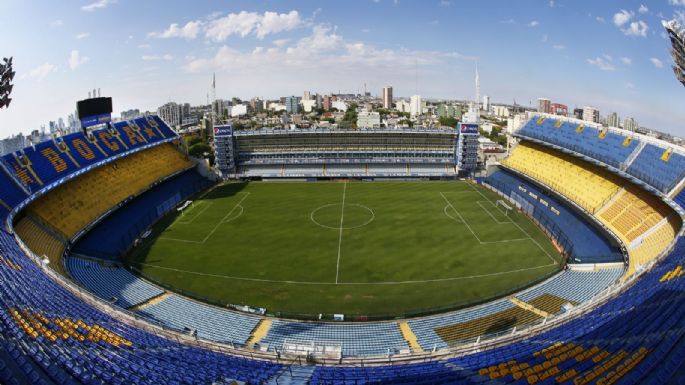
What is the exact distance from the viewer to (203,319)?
2845cm

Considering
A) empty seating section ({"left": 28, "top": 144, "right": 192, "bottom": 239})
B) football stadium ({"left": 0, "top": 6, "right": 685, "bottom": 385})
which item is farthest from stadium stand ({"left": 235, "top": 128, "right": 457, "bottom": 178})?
empty seating section ({"left": 28, "top": 144, "right": 192, "bottom": 239})

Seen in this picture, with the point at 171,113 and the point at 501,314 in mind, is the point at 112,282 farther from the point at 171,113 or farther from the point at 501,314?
the point at 171,113

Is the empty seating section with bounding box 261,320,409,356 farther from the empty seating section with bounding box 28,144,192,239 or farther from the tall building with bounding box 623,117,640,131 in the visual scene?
the tall building with bounding box 623,117,640,131

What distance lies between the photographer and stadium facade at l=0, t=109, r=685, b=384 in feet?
58.5

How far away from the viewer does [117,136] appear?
57688 millimetres

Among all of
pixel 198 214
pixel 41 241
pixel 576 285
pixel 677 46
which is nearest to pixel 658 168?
pixel 576 285

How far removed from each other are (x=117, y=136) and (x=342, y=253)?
4001cm

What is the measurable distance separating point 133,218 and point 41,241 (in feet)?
39.8

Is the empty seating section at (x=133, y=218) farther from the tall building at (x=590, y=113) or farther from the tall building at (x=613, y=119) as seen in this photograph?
Answer: the tall building at (x=590, y=113)

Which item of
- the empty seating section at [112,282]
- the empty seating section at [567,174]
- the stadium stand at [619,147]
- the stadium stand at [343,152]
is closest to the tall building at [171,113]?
the stadium stand at [343,152]

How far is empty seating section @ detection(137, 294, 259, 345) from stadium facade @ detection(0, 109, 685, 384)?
15cm

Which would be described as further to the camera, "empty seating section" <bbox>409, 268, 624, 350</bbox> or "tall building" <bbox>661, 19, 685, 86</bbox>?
"empty seating section" <bbox>409, 268, 624, 350</bbox>

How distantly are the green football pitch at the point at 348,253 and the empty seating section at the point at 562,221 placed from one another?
1.82 m

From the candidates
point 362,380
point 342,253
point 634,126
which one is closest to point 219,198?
point 342,253
